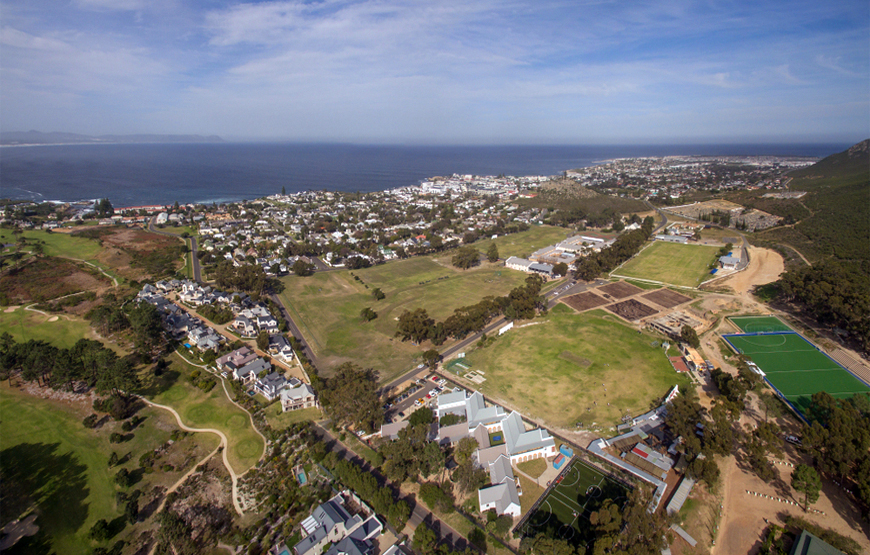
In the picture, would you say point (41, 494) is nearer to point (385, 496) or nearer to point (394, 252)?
point (385, 496)

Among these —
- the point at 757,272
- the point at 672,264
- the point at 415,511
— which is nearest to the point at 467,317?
the point at 415,511

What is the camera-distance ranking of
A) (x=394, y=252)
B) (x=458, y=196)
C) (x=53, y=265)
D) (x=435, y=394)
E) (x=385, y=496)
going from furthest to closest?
(x=458, y=196)
(x=394, y=252)
(x=53, y=265)
(x=435, y=394)
(x=385, y=496)

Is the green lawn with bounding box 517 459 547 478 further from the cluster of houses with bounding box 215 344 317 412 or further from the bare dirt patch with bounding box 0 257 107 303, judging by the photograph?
the bare dirt patch with bounding box 0 257 107 303

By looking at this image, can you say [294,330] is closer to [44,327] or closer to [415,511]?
[415,511]

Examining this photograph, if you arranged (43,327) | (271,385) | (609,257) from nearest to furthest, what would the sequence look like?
(271,385), (43,327), (609,257)

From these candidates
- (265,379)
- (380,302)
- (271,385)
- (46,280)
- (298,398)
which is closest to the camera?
(298,398)

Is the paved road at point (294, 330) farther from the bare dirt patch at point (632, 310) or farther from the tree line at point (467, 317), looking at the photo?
the bare dirt patch at point (632, 310)

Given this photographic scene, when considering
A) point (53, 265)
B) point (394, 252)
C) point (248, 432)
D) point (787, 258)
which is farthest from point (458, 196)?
point (248, 432)
